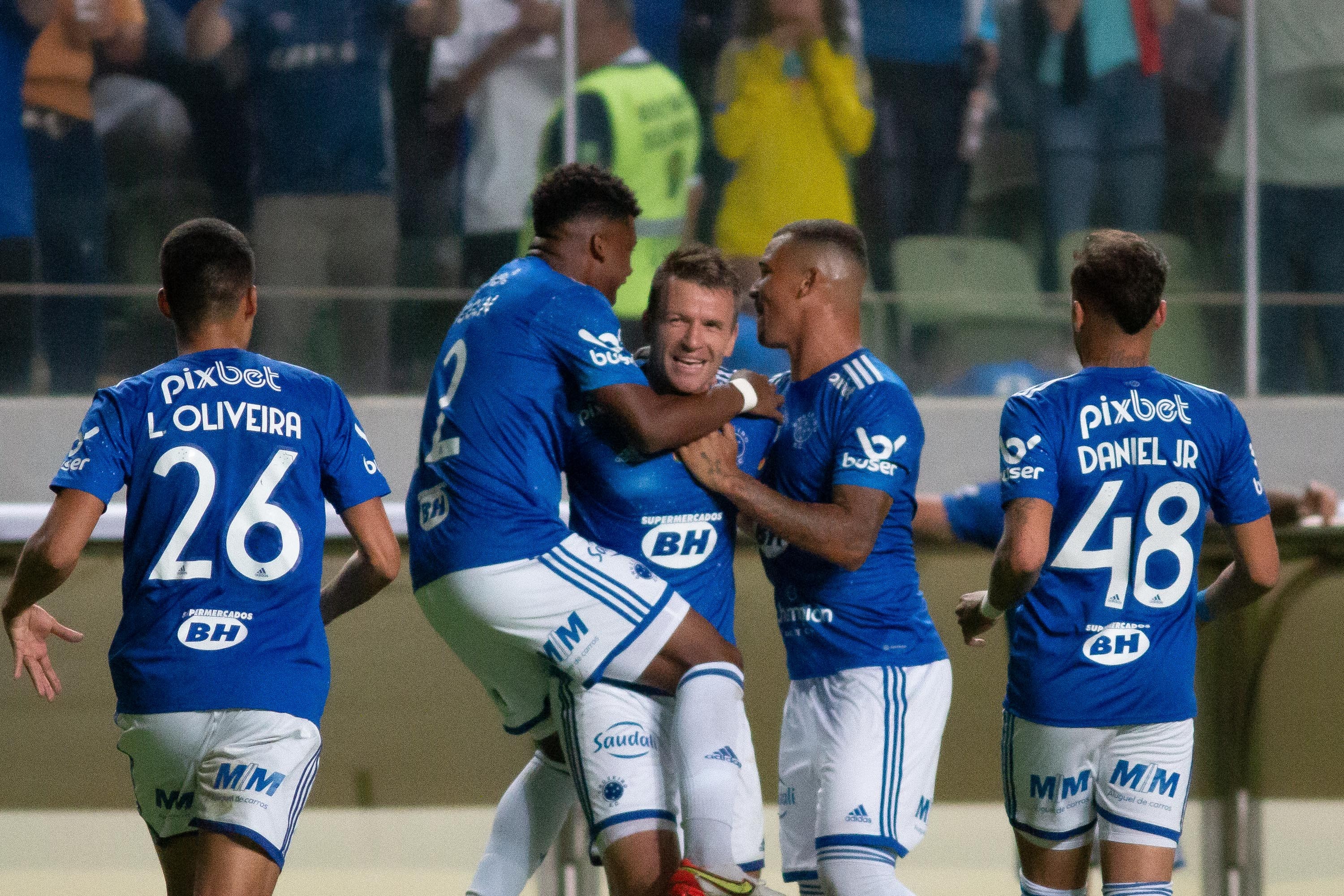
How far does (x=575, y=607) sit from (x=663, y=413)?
458 mm

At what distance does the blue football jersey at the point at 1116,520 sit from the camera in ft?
10.9

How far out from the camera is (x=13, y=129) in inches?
324

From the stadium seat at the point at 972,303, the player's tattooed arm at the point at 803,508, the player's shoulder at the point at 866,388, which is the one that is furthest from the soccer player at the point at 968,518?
the stadium seat at the point at 972,303

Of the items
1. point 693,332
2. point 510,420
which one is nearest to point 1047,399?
point 693,332

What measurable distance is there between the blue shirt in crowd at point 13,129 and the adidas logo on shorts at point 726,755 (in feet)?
21.0

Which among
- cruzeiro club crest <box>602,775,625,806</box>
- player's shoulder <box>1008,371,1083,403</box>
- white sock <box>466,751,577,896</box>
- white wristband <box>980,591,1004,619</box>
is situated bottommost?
white sock <box>466,751,577,896</box>

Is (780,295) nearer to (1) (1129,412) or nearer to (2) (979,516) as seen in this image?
(1) (1129,412)

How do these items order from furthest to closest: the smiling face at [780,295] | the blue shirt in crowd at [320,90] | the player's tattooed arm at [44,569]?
the blue shirt in crowd at [320,90], the smiling face at [780,295], the player's tattooed arm at [44,569]

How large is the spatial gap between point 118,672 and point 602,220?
4.73ft

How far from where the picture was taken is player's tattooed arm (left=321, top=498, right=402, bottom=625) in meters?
3.28

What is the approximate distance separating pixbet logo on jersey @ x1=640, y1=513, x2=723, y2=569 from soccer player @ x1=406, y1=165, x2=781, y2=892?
0.20ft

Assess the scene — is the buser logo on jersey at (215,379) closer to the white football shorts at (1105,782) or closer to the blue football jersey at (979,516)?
the white football shorts at (1105,782)

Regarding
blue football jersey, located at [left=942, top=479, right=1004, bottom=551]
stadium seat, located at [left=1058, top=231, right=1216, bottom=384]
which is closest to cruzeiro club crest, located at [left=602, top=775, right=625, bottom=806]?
blue football jersey, located at [left=942, top=479, right=1004, bottom=551]

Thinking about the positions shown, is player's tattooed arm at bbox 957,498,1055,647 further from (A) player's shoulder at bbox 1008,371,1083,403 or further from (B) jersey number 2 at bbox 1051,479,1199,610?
(A) player's shoulder at bbox 1008,371,1083,403
